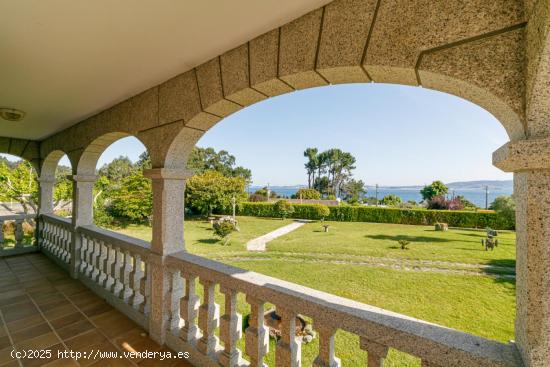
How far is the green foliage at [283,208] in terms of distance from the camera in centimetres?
2102

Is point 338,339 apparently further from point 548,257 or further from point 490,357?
point 548,257

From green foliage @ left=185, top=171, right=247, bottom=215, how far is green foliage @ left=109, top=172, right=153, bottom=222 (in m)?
3.17

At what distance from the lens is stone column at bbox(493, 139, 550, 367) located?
946 millimetres

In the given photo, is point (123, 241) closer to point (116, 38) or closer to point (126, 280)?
point (126, 280)

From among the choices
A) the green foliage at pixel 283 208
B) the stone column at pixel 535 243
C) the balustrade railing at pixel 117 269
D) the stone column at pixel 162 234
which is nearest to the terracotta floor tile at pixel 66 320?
the balustrade railing at pixel 117 269

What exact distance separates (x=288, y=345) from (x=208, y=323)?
84 cm

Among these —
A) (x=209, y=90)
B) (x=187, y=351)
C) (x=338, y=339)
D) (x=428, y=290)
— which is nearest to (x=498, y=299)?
(x=428, y=290)

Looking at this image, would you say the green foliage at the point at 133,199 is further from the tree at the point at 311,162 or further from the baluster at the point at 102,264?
the tree at the point at 311,162

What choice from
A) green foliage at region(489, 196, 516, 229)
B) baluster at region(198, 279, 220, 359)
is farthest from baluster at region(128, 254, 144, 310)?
green foliage at region(489, 196, 516, 229)

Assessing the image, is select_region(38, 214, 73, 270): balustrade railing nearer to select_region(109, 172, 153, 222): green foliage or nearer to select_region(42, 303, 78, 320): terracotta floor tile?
select_region(42, 303, 78, 320): terracotta floor tile

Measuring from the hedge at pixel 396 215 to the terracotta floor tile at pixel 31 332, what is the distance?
62.7 feet

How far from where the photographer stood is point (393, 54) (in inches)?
51.4

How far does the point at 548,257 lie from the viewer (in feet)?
3.13

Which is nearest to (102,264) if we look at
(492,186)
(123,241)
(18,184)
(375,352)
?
(123,241)
